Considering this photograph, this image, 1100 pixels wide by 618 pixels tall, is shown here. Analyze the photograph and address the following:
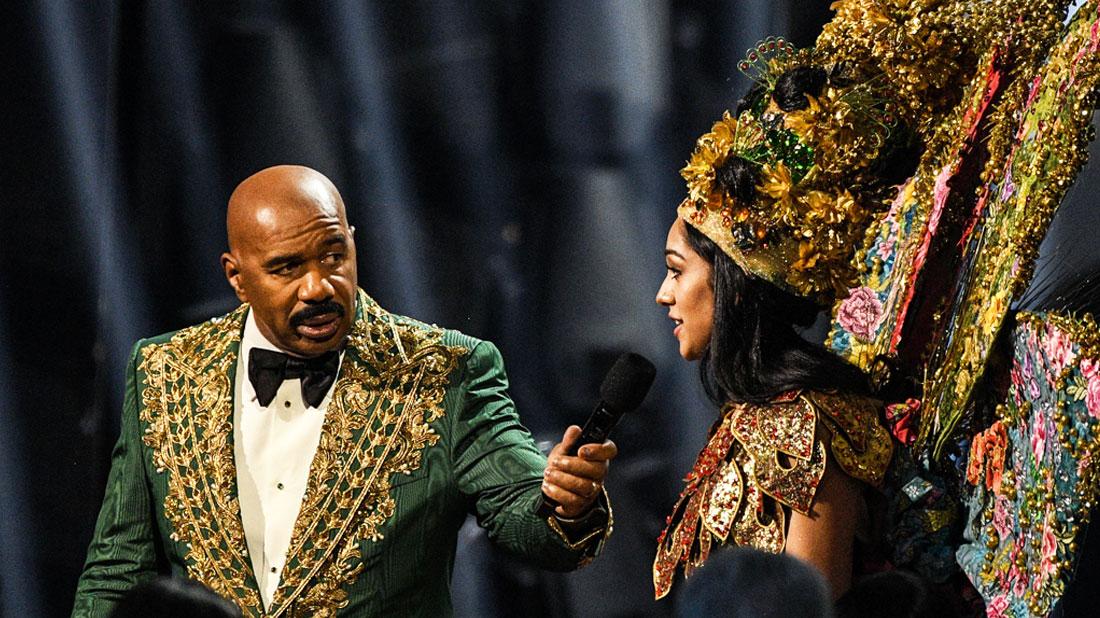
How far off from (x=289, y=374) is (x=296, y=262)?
0.62 ft

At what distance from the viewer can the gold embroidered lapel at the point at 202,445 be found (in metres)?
2.44

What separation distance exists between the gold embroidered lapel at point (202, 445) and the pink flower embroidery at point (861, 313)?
3.24 feet

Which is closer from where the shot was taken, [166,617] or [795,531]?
[166,617]

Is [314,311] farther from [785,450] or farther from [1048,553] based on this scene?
[1048,553]

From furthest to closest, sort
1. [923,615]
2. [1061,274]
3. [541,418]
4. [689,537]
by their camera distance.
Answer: [541,418] < [689,537] < [1061,274] < [923,615]

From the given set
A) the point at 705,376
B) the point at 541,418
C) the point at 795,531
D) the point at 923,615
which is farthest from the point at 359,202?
the point at 923,615

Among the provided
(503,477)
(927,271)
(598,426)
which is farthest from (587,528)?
(927,271)

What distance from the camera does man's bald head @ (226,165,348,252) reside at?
2486mm

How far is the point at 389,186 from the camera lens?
11.2ft

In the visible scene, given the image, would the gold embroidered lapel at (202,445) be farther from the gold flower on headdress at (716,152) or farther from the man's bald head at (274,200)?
the gold flower on headdress at (716,152)

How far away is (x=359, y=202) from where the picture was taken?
3.44 metres

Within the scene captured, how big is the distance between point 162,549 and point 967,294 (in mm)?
1315

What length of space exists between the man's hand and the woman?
0.98ft

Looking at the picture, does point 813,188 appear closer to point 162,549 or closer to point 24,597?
point 162,549
